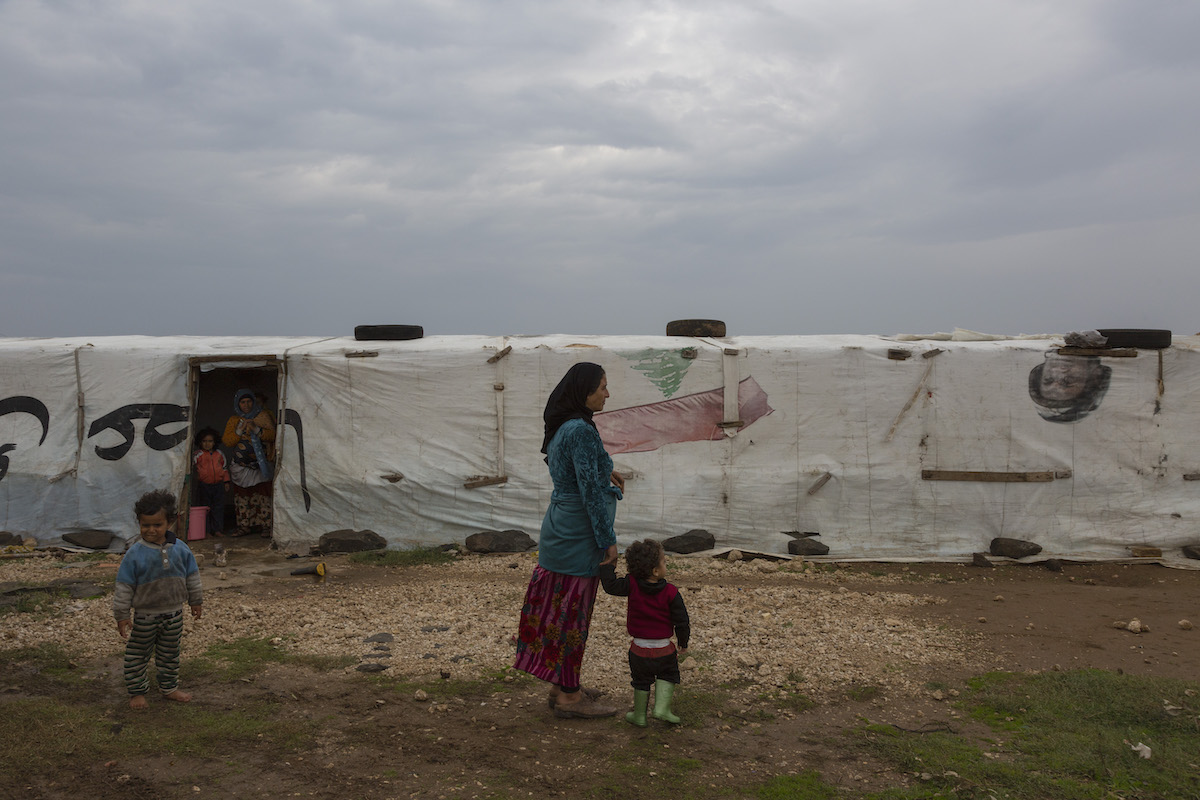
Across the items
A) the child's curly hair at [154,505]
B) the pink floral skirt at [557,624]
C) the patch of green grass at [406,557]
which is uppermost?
the child's curly hair at [154,505]

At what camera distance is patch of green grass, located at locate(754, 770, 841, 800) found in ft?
10.0

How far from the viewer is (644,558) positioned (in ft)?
11.7

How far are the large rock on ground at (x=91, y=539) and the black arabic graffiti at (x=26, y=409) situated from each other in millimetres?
1022

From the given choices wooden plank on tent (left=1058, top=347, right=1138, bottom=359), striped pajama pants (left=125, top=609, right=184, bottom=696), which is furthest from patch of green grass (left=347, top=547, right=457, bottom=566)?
wooden plank on tent (left=1058, top=347, right=1138, bottom=359)

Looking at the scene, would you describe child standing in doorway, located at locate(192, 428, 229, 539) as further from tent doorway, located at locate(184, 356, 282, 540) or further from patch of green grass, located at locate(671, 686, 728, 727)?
patch of green grass, located at locate(671, 686, 728, 727)

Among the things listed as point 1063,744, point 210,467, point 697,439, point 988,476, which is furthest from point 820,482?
point 210,467

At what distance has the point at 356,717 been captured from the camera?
3.80 metres

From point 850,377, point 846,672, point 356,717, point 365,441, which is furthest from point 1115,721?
point 365,441

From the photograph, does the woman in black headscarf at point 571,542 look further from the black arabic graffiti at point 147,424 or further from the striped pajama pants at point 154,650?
the black arabic graffiti at point 147,424

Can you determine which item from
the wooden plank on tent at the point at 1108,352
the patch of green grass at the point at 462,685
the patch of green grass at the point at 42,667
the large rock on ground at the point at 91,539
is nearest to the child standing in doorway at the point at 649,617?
the patch of green grass at the point at 462,685

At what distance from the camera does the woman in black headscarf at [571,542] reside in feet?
11.6

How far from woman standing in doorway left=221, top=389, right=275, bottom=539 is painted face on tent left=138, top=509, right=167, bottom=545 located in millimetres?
5107

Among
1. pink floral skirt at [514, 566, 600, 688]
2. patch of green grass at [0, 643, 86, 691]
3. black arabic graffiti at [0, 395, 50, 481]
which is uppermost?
black arabic graffiti at [0, 395, 50, 481]

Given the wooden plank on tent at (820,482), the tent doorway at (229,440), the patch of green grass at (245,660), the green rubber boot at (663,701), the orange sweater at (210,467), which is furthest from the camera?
the orange sweater at (210,467)
